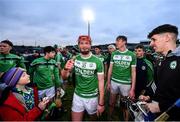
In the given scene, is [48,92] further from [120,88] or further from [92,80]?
[92,80]

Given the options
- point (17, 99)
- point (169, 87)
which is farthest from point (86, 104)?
point (169, 87)

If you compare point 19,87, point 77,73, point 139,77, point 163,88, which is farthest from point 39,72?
point 163,88

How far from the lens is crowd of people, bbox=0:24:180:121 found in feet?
9.23

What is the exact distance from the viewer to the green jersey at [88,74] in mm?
4660

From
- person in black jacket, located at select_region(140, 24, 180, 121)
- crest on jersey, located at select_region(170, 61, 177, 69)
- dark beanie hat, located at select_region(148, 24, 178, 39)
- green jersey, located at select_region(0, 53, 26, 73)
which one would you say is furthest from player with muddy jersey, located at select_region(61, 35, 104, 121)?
green jersey, located at select_region(0, 53, 26, 73)

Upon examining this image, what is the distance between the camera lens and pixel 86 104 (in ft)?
15.5

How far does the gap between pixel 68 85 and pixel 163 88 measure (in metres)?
11.4

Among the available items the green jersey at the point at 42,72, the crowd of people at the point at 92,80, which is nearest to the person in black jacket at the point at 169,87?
the crowd of people at the point at 92,80

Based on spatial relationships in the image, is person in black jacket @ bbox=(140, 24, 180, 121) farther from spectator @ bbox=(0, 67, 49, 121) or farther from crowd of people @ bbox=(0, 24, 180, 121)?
spectator @ bbox=(0, 67, 49, 121)

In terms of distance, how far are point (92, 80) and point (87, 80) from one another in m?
0.11

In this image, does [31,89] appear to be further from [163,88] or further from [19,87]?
[163,88]

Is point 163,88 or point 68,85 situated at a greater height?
point 163,88

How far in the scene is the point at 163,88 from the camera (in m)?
2.83

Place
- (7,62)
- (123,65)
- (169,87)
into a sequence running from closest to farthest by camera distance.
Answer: (169,87) < (123,65) < (7,62)
